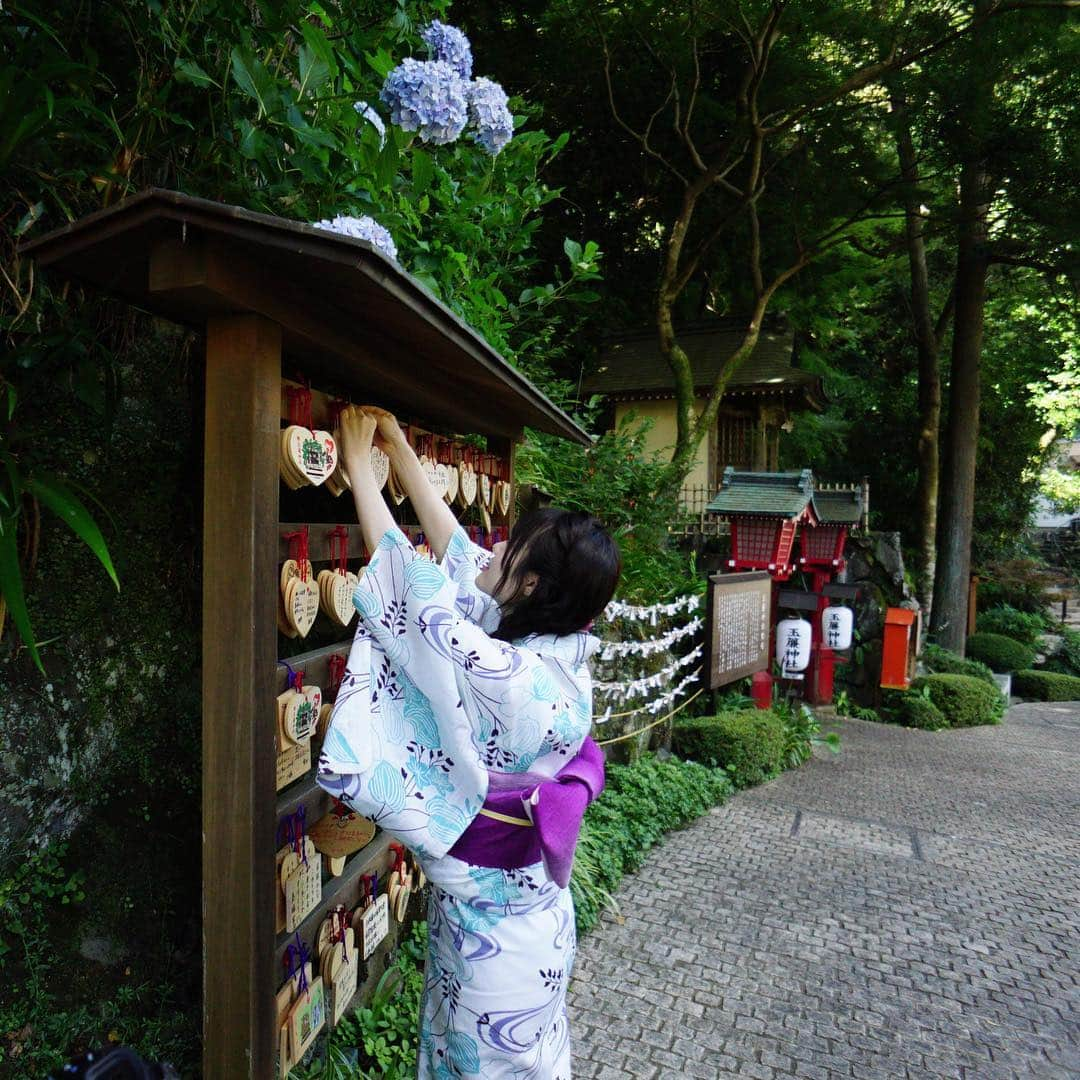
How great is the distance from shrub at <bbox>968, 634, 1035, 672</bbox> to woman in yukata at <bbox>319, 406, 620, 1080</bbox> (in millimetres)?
14930

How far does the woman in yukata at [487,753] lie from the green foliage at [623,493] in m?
4.01

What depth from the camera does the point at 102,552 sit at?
1.42 meters

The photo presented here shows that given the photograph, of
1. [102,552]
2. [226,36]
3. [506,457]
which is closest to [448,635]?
[102,552]

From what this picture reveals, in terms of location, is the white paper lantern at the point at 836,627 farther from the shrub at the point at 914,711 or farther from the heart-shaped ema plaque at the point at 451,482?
the heart-shaped ema plaque at the point at 451,482

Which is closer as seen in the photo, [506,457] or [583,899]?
[506,457]

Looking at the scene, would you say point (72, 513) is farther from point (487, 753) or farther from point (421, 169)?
point (421, 169)

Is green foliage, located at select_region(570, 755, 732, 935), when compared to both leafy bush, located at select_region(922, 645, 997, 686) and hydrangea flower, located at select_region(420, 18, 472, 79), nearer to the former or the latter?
hydrangea flower, located at select_region(420, 18, 472, 79)

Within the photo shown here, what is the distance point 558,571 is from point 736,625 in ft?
17.8

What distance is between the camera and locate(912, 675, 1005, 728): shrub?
9945 millimetres

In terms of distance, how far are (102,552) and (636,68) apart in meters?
10.6

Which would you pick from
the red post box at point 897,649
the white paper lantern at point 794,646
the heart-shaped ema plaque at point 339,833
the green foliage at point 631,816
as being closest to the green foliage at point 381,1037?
the heart-shaped ema plaque at point 339,833

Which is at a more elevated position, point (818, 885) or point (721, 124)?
point (721, 124)

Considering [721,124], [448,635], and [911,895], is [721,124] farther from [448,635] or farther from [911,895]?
[448,635]

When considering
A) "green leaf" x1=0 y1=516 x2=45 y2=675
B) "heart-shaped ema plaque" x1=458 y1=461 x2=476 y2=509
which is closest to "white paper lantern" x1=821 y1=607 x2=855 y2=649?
"heart-shaped ema plaque" x1=458 y1=461 x2=476 y2=509
